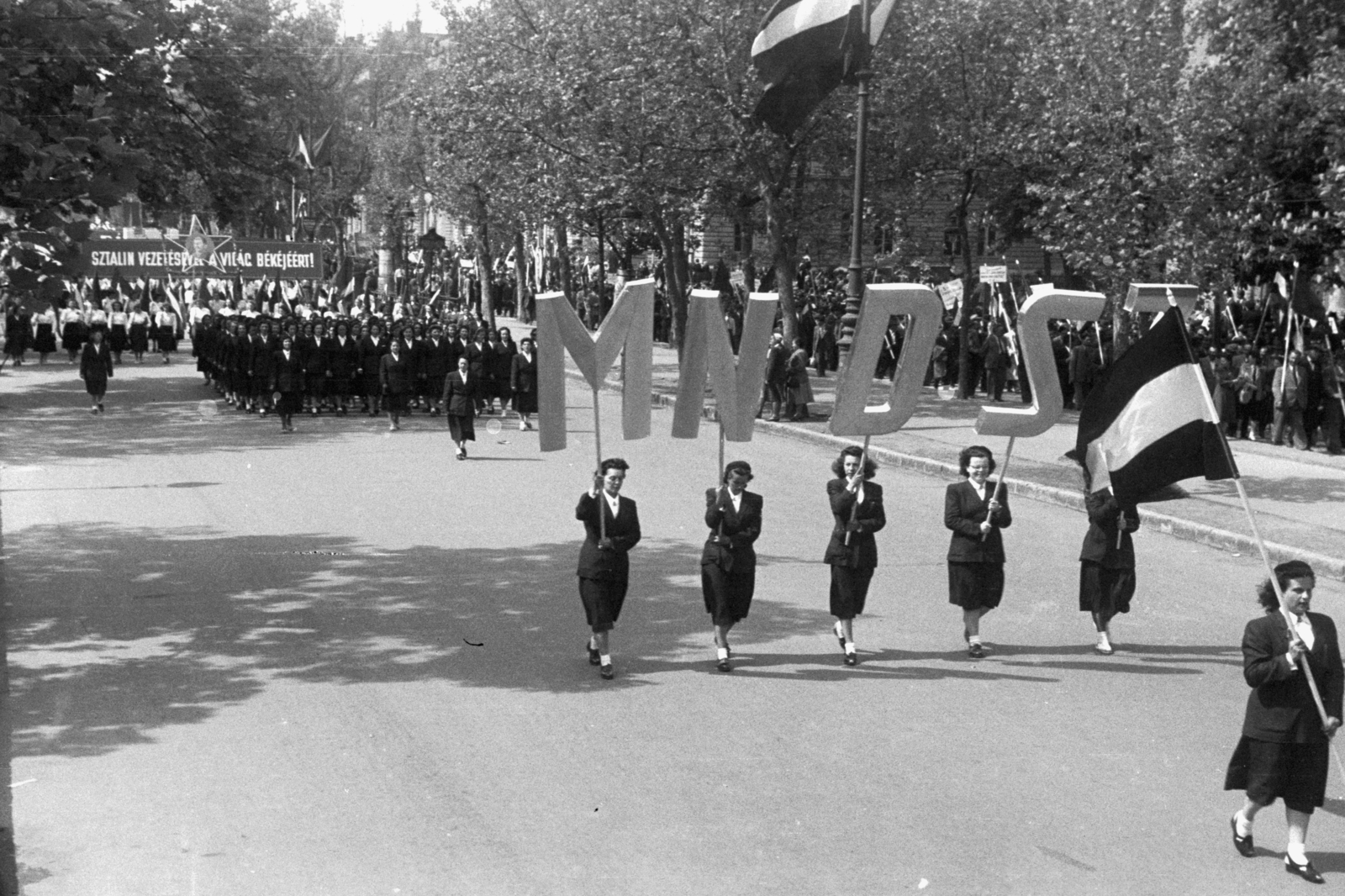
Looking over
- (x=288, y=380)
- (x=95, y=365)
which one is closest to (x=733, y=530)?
(x=288, y=380)

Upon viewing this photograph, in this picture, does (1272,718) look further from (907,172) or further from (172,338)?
(172,338)

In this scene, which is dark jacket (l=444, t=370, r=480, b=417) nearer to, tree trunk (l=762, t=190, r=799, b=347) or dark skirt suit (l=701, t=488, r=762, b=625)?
tree trunk (l=762, t=190, r=799, b=347)

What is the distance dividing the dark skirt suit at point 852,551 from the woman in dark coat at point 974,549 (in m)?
0.53

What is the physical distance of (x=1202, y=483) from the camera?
1938 centimetres

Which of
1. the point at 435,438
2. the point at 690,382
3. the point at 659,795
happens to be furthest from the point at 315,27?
the point at 659,795

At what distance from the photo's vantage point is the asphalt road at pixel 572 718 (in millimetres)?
7230

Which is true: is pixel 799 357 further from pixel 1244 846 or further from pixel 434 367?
pixel 1244 846

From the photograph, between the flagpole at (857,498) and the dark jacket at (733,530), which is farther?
the flagpole at (857,498)

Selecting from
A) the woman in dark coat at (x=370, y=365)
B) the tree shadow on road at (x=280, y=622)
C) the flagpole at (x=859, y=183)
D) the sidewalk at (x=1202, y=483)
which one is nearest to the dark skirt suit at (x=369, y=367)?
the woman in dark coat at (x=370, y=365)

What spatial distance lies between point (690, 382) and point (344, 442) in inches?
502

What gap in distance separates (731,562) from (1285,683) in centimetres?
429

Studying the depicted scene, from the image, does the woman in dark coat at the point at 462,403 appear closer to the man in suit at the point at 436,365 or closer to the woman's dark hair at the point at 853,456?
the man in suit at the point at 436,365

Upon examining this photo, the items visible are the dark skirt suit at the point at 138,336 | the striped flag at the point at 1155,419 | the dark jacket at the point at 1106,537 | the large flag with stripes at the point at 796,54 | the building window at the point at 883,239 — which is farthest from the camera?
the dark skirt suit at the point at 138,336

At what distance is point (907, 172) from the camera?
101 feet
